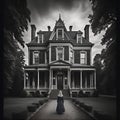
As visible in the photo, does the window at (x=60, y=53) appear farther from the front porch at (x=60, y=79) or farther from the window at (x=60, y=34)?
the front porch at (x=60, y=79)

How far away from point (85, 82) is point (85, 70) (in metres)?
2.07

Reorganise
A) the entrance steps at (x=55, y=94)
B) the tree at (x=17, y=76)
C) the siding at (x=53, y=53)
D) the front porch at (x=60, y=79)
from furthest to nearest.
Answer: the siding at (x=53, y=53) → the front porch at (x=60, y=79) → the entrance steps at (x=55, y=94) → the tree at (x=17, y=76)

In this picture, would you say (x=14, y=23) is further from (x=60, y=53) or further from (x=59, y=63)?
(x=60, y=53)

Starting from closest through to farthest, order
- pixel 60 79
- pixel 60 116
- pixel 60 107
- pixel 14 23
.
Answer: pixel 14 23 < pixel 60 116 < pixel 60 107 < pixel 60 79

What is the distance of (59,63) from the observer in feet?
96.0

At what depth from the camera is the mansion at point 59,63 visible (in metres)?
29.4

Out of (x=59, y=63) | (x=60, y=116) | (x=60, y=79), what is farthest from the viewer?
(x=60, y=79)

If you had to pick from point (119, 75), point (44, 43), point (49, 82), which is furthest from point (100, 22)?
point (44, 43)

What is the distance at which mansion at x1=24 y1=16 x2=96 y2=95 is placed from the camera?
29406mm

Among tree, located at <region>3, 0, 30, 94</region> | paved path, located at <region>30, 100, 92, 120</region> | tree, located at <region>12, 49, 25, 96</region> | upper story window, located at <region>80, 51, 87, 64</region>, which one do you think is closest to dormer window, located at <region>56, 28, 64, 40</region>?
upper story window, located at <region>80, 51, 87, 64</region>

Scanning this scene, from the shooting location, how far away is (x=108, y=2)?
5.00m

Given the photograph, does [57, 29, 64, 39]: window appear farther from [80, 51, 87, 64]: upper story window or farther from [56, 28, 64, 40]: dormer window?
[80, 51, 87, 64]: upper story window

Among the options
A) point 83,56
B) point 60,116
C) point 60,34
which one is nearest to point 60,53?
point 60,34

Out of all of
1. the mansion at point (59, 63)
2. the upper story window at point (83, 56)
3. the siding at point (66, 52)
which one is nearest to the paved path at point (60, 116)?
the mansion at point (59, 63)
